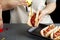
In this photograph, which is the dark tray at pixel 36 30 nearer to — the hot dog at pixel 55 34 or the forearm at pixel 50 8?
the hot dog at pixel 55 34

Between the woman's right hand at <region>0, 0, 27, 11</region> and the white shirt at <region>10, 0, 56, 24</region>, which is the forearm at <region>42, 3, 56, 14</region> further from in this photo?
the woman's right hand at <region>0, 0, 27, 11</region>

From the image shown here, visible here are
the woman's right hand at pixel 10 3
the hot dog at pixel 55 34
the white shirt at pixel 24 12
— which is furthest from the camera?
the white shirt at pixel 24 12

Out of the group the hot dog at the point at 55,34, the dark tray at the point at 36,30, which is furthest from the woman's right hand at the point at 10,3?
the hot dog at the point at 55,34

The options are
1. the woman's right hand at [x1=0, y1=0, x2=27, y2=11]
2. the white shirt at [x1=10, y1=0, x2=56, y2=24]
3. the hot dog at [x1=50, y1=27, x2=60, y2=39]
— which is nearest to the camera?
the hot dog at [x1=50, y1=27, x2=60, y2=39]

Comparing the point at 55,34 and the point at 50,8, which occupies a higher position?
the point at 50,8

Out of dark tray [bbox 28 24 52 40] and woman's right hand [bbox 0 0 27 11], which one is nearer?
dark tray [bbox 28 24 52 40]

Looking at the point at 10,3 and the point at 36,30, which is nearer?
the point at 36,30

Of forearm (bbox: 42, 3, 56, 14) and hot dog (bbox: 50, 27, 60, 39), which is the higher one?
forearm (bbox: 42, 3, 56, 14)

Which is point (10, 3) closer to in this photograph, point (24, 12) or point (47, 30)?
point (24, 12)

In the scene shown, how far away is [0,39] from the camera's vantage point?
0.98 metres

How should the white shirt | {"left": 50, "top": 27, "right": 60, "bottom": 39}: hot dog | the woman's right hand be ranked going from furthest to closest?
the white shirt
the woman's right hand
{"left": 50, "top": 27, "right": 60, "bottom": 39}: hot dog

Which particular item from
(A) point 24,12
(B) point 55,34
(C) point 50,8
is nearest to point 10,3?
(A) point 24,12

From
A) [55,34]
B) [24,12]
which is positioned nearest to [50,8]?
[24,12]

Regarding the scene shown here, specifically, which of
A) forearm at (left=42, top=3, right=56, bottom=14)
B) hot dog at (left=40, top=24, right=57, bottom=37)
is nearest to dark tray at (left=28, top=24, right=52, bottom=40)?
hot dog at (left=40, top=24, right=57, bottom=37)
